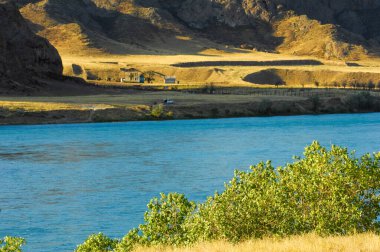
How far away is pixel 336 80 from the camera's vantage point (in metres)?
170

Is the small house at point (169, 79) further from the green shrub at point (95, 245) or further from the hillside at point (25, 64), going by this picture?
the green shrub at point (95, 245)

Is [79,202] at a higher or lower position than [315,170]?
lower

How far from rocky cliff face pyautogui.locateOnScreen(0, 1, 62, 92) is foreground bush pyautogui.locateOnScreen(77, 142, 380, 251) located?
3810 inches

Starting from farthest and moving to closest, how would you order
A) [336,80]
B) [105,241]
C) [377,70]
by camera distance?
[377,70] < [336,80] < [105,241]

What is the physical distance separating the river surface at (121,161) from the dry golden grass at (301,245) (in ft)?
44.4

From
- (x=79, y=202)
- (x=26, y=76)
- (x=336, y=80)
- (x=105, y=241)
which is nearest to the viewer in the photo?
(x=105, y=241)

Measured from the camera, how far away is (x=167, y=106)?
10875 cm

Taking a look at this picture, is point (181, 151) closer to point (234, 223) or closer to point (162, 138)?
point (162, 138)

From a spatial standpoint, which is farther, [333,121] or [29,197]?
[333,121]

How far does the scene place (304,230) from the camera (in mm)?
26875

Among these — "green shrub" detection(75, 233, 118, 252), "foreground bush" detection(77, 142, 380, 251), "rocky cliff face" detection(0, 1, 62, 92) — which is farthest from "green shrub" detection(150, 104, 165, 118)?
"green shrub" detection(75, 233, 118, 252)

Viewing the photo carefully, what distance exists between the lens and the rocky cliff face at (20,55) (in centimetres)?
12324

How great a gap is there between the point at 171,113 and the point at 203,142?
27.3 meters

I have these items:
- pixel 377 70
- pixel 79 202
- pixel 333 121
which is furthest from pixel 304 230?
pixel 377 70
